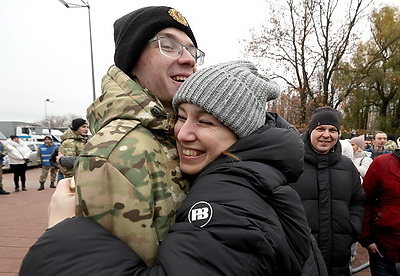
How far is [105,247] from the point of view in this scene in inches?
34.5

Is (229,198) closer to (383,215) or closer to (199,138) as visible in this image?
(199,138)

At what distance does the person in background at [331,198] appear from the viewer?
262 cm

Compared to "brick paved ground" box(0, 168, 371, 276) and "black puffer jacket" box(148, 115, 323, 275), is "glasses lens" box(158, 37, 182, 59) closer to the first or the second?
"black puffer jacket" box(148, 115, 323, 275)

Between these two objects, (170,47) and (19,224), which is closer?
(170,47)

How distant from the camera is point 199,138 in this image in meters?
1.23

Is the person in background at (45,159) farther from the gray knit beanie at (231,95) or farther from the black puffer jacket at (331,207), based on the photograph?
the gray knit beanie at (231,95)

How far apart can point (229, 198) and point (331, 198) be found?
2.10 metres

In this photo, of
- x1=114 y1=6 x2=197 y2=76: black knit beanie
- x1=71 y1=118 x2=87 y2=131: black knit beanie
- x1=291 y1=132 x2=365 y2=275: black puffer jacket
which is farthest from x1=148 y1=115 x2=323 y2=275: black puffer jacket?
x1=71 y1=118 x2=87 y2=131: black knit beanie

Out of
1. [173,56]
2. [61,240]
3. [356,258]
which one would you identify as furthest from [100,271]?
[356,258]

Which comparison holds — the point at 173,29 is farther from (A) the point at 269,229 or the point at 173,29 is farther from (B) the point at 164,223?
(A) the point at 269,229

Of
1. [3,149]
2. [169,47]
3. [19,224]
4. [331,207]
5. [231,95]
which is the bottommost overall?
[19,224]

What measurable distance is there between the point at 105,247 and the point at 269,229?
525mm

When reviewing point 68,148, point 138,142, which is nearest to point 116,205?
point 138,142

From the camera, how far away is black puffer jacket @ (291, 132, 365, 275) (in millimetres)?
2621
